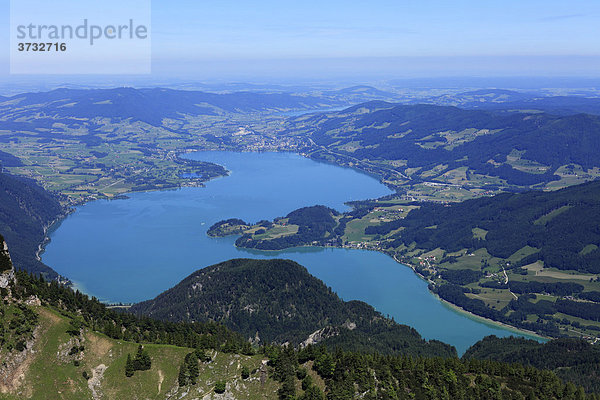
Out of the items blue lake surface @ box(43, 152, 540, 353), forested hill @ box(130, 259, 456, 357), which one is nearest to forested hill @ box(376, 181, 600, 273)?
blue lake surface @ box(43, 152, 540, 353)

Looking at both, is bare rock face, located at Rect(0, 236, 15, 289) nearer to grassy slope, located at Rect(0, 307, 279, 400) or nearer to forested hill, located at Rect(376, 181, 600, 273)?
grassy slope, located at Rect(0, 307, 279, 400)

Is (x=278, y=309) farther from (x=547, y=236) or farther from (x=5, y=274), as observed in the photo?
(x=547, y=236)

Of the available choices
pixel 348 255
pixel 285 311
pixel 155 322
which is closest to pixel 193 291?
pixel 285 311

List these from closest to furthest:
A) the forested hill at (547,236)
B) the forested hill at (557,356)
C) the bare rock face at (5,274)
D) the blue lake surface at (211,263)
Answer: the bare rock face at (5,274) → the forested hill at (557,356) → the blue lake surface at (211,263) → the forested hill at (547,236)

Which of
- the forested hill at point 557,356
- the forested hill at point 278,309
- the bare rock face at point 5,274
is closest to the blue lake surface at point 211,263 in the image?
the forested hill at point 557,356

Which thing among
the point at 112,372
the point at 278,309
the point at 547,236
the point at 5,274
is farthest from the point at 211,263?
the point at 112,372

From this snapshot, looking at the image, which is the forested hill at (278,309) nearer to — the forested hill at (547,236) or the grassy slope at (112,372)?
the grassy slope at (112,372)
